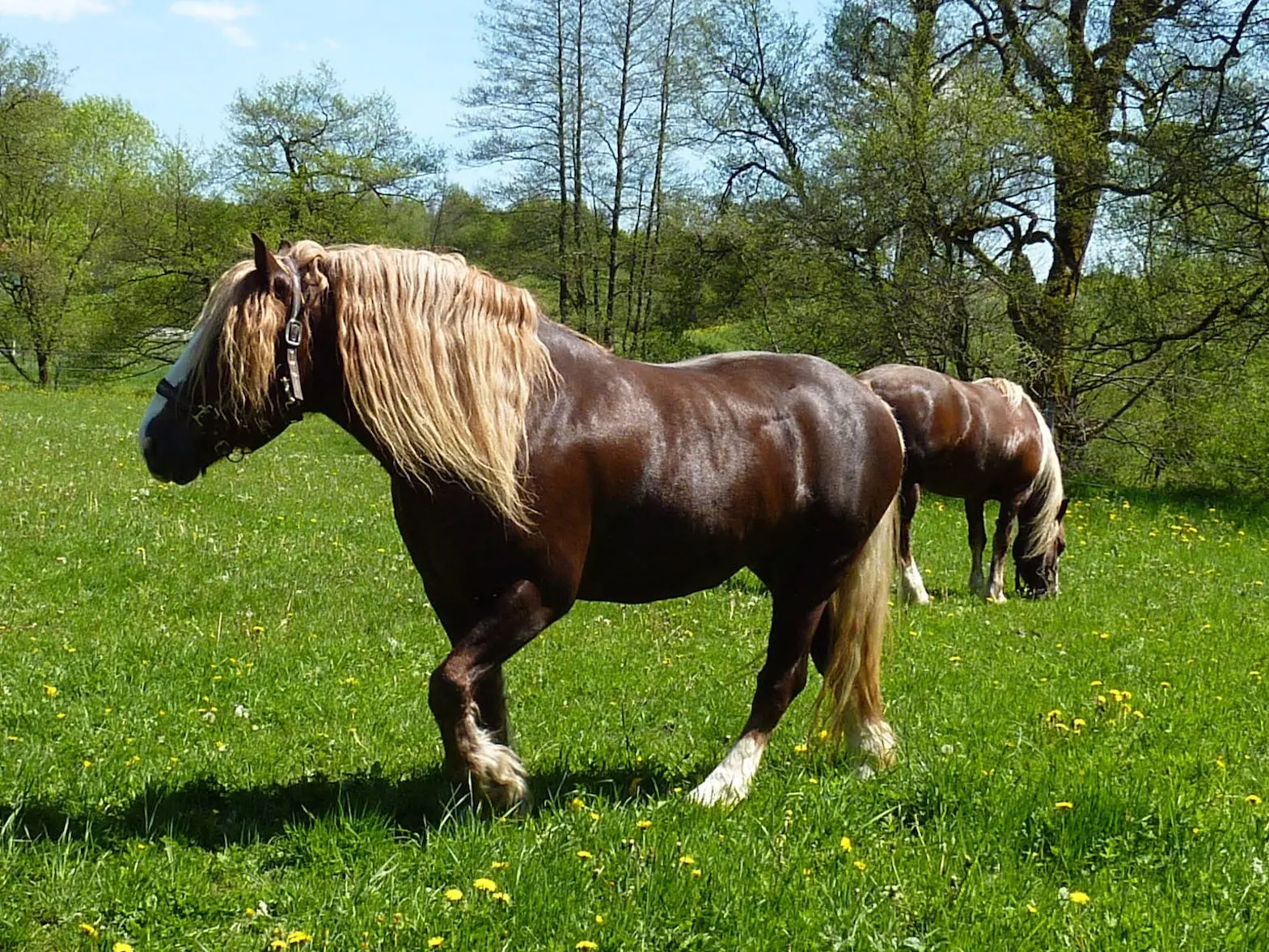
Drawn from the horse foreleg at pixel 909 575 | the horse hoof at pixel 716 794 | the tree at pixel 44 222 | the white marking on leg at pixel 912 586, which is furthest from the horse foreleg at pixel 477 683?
the tree at pixel 44 222

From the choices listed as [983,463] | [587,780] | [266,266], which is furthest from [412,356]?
[983,463]

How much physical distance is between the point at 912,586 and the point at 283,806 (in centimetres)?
681

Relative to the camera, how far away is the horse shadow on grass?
3574mm

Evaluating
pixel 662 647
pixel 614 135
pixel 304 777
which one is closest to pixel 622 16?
pixel 614 135

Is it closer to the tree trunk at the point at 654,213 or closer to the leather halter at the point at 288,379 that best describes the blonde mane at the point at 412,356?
the leather halter at the point at 288,379

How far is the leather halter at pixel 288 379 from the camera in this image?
335 cm

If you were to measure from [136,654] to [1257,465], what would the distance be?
661 inches

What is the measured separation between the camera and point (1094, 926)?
3.11 meters

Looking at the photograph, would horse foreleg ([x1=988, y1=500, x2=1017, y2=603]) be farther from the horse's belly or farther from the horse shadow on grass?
the horse's belly

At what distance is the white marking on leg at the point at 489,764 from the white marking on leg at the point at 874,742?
1644 mm

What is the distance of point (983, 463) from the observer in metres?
10.2

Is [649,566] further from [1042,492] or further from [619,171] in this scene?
[619,171]

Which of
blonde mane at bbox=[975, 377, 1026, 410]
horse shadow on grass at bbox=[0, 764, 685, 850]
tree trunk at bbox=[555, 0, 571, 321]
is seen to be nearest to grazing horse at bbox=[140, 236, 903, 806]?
horse shadow on grass at bbox=[0, 764, 685, 850]

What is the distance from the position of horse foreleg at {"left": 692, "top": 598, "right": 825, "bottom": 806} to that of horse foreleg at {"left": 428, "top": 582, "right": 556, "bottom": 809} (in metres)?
1.00
